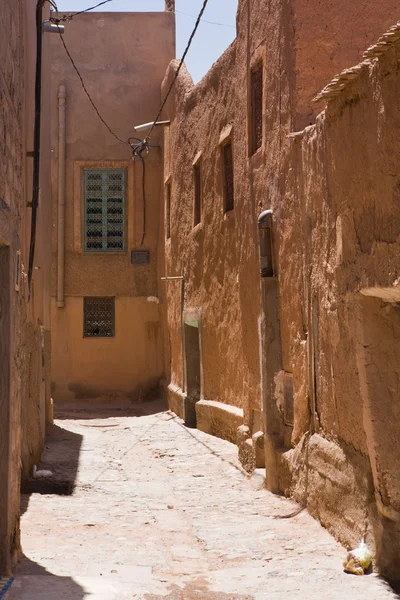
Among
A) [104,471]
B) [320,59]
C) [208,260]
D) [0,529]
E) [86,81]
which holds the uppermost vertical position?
[86,81]

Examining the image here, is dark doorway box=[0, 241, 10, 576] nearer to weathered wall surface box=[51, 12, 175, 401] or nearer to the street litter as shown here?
the street litter

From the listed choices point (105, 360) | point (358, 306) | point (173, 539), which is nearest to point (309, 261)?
point (358, 306)

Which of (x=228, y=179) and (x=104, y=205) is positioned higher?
(x=104, y=205)

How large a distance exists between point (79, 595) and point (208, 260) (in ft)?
25.5

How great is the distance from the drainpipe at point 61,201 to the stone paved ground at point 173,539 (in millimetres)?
6800

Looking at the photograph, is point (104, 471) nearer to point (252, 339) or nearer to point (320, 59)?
point (252, 339)

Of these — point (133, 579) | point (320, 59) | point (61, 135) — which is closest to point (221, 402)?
point (320, 59)

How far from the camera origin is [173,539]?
686 centimetres

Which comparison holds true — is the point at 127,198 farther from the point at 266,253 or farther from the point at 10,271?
the point at 10,271

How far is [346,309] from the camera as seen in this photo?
5.91 meters

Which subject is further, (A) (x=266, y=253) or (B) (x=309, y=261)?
(A) (x=266, y=253)

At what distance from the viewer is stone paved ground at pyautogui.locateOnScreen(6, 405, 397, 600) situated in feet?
17.0

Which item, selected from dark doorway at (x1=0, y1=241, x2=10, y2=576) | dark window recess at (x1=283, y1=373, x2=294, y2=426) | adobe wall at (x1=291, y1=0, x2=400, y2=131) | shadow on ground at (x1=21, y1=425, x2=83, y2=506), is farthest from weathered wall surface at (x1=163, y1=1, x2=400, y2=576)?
dark doorway at (x1=0, y1=241, x2=10, y2=576)

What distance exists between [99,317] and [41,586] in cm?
1285
